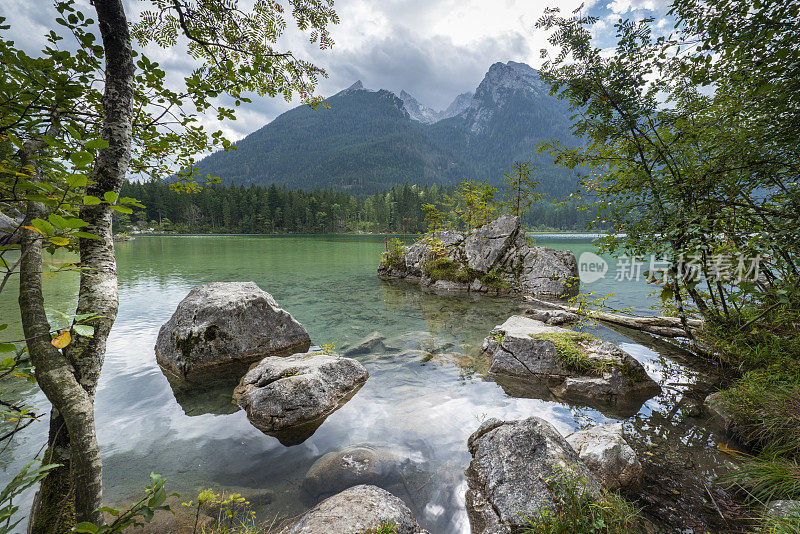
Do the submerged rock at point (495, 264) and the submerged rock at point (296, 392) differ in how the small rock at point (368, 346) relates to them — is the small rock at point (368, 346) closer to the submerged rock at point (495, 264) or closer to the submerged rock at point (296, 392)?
the submerged rock at point (296, 392)

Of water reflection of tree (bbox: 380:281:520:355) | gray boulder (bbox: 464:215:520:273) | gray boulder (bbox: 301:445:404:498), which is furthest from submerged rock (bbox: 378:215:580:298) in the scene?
gray boulder (bbox: 301:445:404:498)

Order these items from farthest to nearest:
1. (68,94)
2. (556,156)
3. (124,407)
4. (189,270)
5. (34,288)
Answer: (189,270), (556,156), (124,407), (68,94), (34,288)

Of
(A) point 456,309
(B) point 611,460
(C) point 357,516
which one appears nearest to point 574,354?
(B) point 611,460

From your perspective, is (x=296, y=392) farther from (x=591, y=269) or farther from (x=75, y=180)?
(x=591, y=269)

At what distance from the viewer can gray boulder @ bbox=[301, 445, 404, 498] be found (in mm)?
4055

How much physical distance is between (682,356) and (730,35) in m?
6.99

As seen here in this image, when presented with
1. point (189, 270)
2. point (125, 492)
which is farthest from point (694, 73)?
point (189, 270)

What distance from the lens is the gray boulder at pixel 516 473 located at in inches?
134

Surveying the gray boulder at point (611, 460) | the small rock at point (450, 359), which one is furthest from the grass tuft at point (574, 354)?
the gray boulder at point (611, 460)

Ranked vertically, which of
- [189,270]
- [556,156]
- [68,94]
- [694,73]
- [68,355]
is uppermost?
[694,73]

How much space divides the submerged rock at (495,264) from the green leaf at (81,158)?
1761 cm

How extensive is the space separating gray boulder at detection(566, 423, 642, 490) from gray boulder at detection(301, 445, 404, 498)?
255 cm

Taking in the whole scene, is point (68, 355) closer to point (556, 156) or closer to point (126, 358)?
point (126, 358)

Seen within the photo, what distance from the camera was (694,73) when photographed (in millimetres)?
5039
